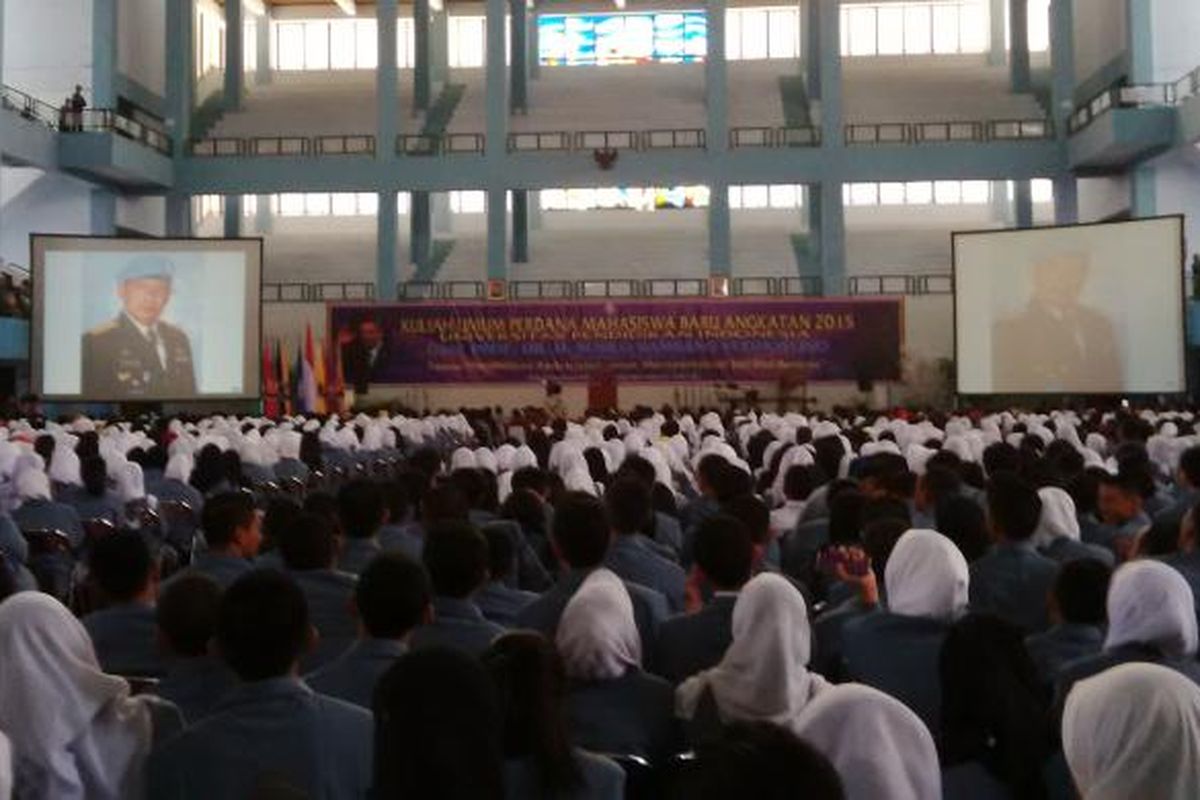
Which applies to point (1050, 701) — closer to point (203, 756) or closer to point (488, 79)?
point (203, 756)

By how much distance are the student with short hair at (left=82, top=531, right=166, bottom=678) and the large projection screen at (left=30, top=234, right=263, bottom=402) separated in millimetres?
18727

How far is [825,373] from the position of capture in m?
25.3

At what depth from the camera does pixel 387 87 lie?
98.0 feet

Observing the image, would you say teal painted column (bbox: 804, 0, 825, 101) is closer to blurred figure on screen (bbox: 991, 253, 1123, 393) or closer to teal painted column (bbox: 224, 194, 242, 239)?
blurred figure on screen (bbox: 991, 253, 1123, 393)

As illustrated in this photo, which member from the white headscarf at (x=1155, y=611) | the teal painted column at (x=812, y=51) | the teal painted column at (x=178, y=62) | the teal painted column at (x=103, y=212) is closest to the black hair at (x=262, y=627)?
the white headscarf at (x=1155, y=611)

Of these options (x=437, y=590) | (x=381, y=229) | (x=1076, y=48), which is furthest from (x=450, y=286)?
(x=437, y=590)

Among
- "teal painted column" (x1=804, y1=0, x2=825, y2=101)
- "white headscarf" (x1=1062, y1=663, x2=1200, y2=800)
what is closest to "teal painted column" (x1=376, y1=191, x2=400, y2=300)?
"teal painted column" (x1=804, y1=0, x2=825, y2=101)

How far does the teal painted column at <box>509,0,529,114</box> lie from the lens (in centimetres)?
3406

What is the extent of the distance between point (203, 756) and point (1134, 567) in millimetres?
2208

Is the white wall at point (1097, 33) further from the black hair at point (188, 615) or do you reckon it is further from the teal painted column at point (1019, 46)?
the black hair at point (188, 615)

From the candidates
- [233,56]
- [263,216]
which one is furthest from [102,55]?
[263,216]

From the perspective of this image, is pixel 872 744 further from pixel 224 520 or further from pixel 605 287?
pixel 605 287

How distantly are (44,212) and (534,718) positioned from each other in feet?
94.3

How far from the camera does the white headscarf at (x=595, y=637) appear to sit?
373 cm
